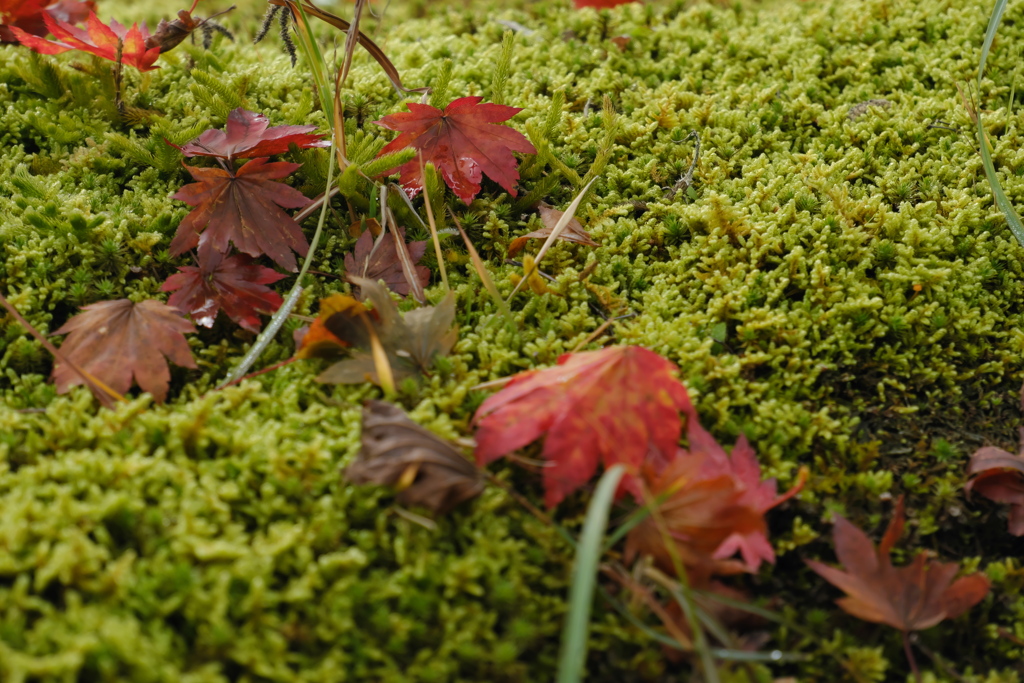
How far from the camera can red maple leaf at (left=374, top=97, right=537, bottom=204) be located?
6.12 ft

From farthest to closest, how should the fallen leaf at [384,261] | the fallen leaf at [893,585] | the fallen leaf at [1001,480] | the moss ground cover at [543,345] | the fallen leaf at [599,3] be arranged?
1. the fallen leaf at [599,3]
2. the fallen leaf at [384,261]
3. the fallen leaf at [1001,480]
4. the fallen leaf at [893,585]
5. the moss ground cover at [543,345]

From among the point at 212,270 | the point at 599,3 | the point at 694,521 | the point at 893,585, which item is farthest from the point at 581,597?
the point at 599,3

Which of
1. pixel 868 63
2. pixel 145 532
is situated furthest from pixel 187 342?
pixel 868 63

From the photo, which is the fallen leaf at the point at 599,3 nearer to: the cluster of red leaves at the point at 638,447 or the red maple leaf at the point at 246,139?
the red maple leaf at the point at 246,139

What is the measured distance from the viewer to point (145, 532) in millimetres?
1188

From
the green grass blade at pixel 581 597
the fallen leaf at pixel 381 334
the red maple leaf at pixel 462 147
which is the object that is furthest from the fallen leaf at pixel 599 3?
the green grass blade at pixel 581 597

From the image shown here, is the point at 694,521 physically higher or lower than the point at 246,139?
lower

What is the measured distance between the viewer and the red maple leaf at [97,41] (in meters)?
1.94

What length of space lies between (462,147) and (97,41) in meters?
1.13

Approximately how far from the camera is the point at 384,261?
1.81 meters

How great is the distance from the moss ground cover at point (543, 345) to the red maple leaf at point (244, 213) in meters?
0.15

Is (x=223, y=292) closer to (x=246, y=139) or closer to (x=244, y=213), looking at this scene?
(x=244, y=213)

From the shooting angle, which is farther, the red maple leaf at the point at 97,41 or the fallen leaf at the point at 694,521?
the red maple leaf at the point at 97,41

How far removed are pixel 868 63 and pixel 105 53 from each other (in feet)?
8.25
